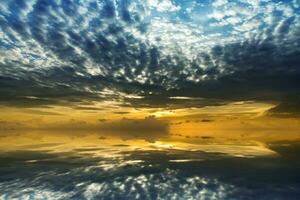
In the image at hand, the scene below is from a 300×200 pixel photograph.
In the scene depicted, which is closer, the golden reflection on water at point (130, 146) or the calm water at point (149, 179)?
the calm water at point (149, 179)

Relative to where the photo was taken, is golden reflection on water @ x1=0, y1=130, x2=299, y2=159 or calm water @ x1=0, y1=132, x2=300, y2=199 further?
golden reflection on water @ x1=0, y1=130, x2=299, y2=159

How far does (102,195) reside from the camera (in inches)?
412

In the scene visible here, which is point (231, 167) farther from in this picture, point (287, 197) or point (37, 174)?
point (37, 174)

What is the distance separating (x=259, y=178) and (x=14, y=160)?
12296mm

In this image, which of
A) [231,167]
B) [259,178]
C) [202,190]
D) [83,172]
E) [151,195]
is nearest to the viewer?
[151,195]

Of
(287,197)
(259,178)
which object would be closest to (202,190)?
(287,197)

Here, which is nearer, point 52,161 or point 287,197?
point 287,197

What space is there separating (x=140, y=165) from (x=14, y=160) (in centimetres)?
689

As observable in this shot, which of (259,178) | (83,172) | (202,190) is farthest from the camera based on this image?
(83,172)

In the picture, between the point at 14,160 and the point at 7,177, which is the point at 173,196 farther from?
the point at 14,160

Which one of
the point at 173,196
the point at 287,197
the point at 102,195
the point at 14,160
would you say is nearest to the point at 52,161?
the point at 14,160

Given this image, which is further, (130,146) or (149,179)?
(130,146)

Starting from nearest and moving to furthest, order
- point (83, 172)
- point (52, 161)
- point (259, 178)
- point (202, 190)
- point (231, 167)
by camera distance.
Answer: point (202, 190) → point (259, 178) → point (83, 172) → point (231, 167) → point (52, 161)

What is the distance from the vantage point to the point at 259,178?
13.5m
